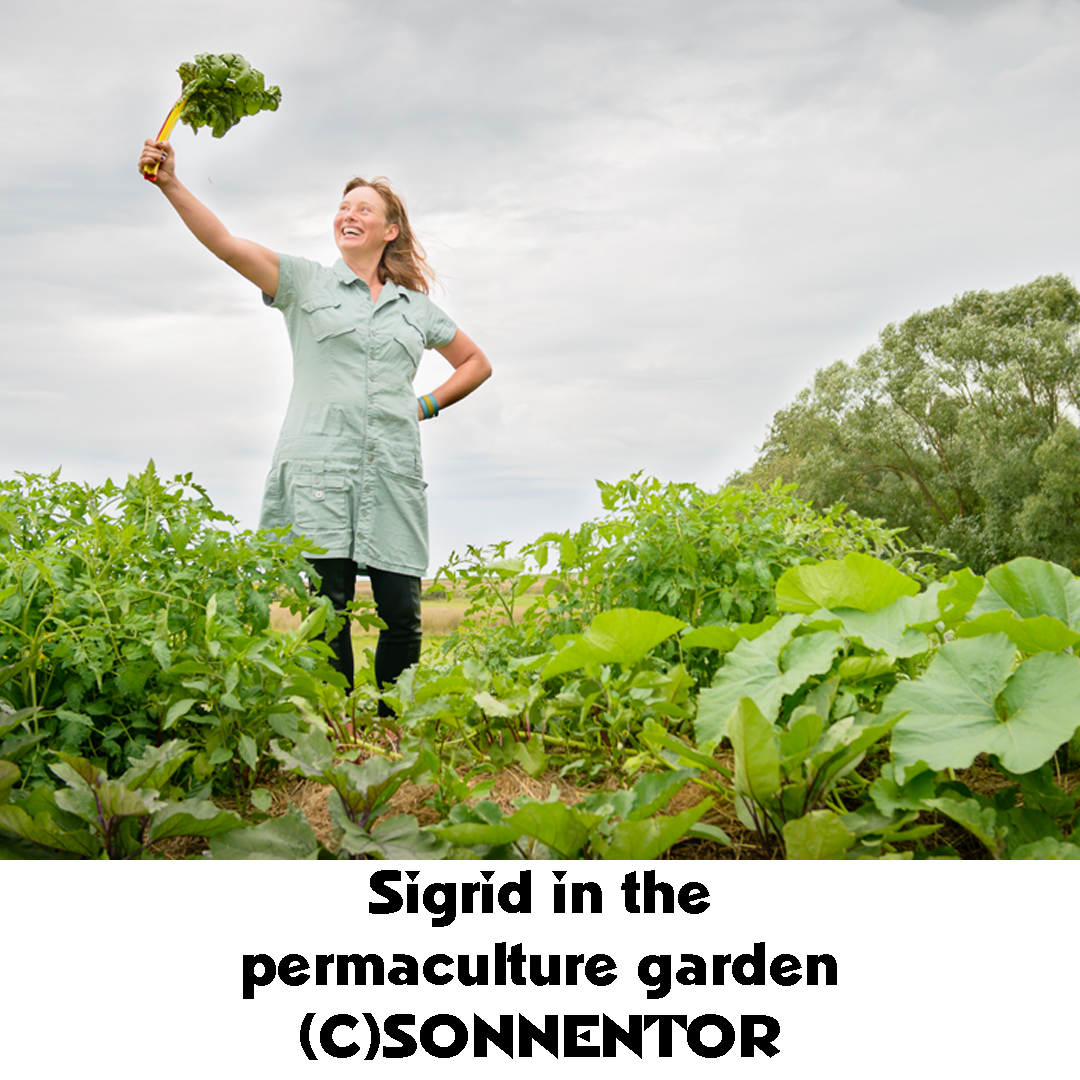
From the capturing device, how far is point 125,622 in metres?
1.47

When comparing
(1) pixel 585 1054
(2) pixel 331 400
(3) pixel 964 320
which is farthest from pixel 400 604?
(3) pixel 964 320

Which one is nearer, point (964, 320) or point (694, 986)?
point (694, 986)

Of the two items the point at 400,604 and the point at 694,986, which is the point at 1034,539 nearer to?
the point at 400,604

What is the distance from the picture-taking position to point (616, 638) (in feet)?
4.88

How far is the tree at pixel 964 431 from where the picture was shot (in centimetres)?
2080

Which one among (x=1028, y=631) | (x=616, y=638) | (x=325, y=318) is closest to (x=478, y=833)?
(x=616, y=638)

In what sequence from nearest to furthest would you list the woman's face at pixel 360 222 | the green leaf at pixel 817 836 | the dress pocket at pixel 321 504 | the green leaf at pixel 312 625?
the green leaf at pixel 817 836 → the green leaf at pixel 312 625 → the dress pocket at pixel 321 504 → the woman's face at pixel 360 222

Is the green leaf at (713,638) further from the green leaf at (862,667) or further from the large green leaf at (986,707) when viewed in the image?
the large green leaf at (986,707)

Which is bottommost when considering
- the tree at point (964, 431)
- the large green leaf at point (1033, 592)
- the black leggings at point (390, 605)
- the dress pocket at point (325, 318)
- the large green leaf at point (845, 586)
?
the large green leaf at point (1033, 592)

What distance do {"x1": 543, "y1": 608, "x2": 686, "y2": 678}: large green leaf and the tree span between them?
21.3 metres

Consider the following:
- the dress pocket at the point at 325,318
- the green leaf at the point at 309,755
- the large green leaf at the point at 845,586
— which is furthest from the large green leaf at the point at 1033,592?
the dress pocket at the point at 325,318

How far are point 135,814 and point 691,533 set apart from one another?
1.47 metres

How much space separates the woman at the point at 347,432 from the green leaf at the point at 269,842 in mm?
2289

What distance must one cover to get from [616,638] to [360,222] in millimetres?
3323
